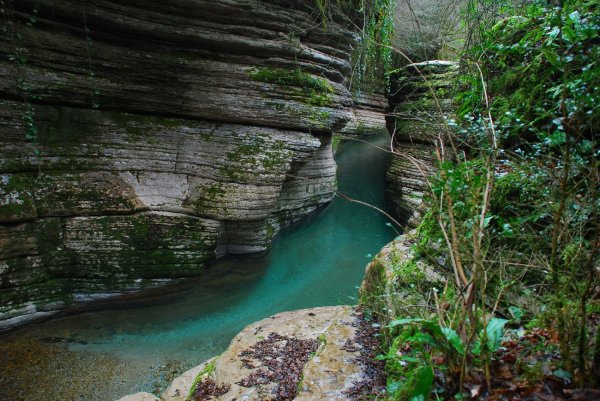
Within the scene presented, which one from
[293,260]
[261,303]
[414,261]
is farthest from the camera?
[293,260]

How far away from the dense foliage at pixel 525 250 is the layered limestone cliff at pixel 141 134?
370 centimetres

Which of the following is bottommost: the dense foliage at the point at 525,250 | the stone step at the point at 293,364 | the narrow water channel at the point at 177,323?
the narrow water channel at the point at 177,323

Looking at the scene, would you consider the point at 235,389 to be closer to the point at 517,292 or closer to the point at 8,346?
the point at 517,292

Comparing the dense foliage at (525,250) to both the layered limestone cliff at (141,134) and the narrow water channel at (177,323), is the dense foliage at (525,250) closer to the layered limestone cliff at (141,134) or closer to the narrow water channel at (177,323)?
the narrow water channel at (177,323)

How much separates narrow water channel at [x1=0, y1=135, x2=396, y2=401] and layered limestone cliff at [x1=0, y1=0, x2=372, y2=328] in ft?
1.58

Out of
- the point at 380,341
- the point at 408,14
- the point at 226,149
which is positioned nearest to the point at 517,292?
the point at 380,341

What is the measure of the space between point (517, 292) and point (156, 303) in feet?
18.7

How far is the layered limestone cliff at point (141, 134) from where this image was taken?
200 inches

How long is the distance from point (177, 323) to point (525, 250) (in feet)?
18.2

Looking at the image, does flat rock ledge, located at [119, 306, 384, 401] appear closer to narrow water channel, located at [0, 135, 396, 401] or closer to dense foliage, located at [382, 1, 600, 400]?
dense foliage, located at [382, 1, 600, 400]

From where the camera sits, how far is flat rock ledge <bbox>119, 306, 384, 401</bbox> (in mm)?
2891

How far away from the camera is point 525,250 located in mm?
2527

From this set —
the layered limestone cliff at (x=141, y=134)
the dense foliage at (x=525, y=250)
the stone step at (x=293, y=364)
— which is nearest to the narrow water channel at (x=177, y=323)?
the layered limestone cliff at (x=141, y=134)

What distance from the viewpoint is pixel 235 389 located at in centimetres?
313
